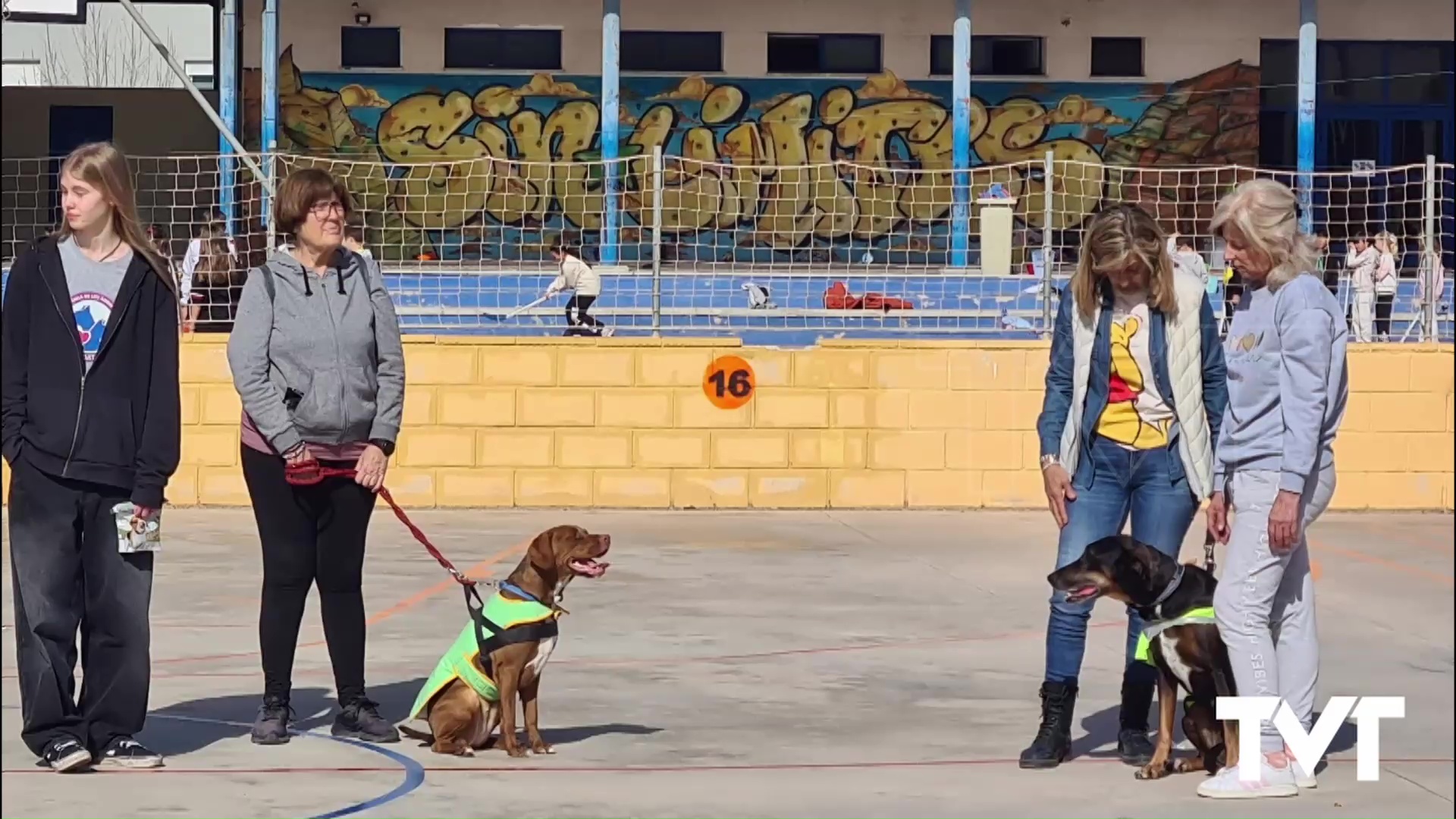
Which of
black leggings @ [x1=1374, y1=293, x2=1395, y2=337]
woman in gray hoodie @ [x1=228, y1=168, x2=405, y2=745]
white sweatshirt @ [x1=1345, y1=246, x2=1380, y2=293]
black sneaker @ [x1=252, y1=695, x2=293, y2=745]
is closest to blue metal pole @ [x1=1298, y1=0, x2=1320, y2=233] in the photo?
white sweatshirt @ [x1=1345, y1=246, x2=1380, y2=293]

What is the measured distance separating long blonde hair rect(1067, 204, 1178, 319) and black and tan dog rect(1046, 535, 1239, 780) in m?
0.78

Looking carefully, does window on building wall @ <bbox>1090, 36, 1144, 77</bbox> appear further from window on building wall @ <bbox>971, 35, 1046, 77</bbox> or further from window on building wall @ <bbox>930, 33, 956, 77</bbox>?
window on building wall @ <bbox>930, 33, 956, 77</bbox>

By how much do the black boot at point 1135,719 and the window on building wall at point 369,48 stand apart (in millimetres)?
23526

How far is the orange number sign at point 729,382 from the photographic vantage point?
48.8 feet

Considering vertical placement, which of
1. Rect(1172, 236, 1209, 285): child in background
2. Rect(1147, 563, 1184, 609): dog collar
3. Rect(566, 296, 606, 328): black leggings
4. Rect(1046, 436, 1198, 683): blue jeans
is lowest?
Rect(1147, 563, 1184, 609): dog collar

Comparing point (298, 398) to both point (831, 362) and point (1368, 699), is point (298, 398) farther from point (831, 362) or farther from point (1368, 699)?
point (831, 362)

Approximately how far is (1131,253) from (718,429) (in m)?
8.46

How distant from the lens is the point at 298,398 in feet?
22.7

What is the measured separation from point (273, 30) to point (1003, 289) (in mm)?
11434

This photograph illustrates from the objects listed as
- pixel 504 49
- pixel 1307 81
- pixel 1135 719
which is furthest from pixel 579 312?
pixel 504 49

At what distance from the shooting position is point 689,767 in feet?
22.3

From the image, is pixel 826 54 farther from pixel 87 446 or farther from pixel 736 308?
pixel 87 446

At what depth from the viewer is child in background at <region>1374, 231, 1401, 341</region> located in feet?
50.8

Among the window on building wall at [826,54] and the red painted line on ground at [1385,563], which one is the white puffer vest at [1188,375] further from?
the window on building wall at [826,54]
